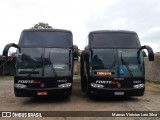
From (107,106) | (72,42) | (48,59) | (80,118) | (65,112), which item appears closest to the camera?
(80,118)

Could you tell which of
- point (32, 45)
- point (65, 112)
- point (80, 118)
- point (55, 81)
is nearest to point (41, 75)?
point (55, 81)

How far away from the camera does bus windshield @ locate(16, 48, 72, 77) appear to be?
13.8 metres

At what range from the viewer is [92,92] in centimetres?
1431

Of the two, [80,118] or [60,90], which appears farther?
[60,90]

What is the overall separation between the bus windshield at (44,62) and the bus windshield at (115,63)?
1.19 m

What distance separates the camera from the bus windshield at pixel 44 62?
13.8m

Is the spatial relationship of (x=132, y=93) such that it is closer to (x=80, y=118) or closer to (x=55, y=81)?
(x=55, y=81)

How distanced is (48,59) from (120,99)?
4060mm

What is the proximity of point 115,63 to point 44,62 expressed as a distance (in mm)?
3072

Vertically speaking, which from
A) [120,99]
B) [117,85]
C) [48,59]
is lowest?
[120,99]

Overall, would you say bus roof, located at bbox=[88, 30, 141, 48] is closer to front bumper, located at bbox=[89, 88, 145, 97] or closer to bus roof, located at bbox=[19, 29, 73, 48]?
bus roof, located at bbox=[19, 29, 73, 48]

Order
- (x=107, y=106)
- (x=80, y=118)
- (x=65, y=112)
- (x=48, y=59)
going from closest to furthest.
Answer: (x=80, y=118)
(x=65, y=112)
(x=107, y=106)
(x=48, y=59)

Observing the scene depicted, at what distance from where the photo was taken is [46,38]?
584 inches

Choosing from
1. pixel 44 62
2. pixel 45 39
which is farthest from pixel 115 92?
pixel 45 39
